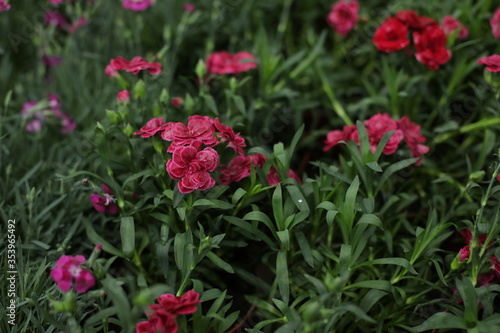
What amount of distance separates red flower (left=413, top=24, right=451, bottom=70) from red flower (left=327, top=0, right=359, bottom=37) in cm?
44

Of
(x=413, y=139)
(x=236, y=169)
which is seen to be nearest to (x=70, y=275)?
(x=236, y=169)

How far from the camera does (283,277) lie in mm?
1306

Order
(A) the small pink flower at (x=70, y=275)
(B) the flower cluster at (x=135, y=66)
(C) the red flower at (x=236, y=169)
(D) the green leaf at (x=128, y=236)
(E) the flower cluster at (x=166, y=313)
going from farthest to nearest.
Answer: (B) the flower cluster at (x=135, y=66), (C) the red flower at (x=236, y=169), (D) the green leaf at (x=128, y=236), (A) the small pink flower at (x=70, y=275), (E) the flower cluster at (x=166, y=313)

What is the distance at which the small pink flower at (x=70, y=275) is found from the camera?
1199 mm

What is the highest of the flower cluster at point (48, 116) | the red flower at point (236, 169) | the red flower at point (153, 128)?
the red flower at point (153, 128)

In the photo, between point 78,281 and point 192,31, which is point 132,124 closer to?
point 78,281

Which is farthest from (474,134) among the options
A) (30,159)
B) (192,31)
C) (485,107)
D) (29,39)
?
(29,39)

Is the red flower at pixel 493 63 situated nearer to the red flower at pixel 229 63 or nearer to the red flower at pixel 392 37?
the red flower at pixel 392 37

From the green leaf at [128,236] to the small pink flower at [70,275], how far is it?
12 centimetres

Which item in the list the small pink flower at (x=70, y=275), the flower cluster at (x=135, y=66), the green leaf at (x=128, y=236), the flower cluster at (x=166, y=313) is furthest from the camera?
the flower cluster at (x=135, y=66)

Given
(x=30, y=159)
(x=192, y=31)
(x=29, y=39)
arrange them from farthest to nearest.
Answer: (x=29, y=39), (x=192, y=31), (x=30, y=159)

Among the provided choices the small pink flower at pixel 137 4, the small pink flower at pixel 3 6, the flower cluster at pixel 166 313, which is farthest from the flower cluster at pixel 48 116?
the flower cluster at pixel 166 313

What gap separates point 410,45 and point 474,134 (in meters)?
0.42

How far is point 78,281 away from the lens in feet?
3.97
